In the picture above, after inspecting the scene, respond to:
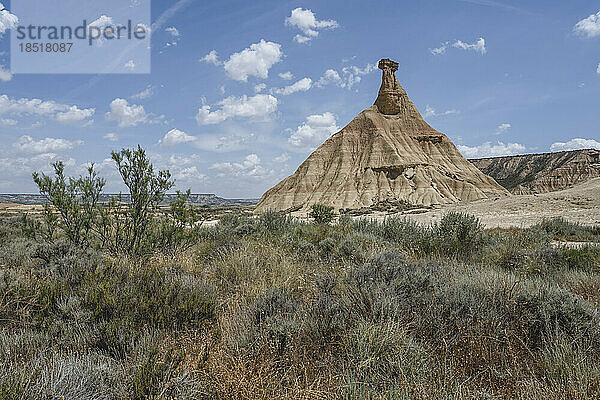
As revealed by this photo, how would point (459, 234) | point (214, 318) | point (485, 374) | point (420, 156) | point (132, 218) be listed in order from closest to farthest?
1. point (485, 374)
2. point (214, 318)
3. point (132, 218)
4. point (459, 234)
5. point (420, 156)

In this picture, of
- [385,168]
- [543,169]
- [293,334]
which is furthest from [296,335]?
[543,169]

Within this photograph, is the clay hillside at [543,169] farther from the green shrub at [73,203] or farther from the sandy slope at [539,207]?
the green shrub at [73,203]

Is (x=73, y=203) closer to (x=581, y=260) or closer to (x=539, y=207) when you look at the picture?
(x=581, y=260)

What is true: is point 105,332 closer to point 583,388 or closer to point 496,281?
point 583,388

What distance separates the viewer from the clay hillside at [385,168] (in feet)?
133

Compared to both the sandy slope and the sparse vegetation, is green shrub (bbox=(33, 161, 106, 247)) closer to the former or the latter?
the sparse vegetation

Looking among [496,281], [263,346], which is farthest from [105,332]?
[496,281]

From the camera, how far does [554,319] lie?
317 cm

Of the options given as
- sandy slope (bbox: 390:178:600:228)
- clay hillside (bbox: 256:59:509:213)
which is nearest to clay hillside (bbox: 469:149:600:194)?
clay hillside (bbox: 256:59:509:213)

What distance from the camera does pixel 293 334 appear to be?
2.90 meters

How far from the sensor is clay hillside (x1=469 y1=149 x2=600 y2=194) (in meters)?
65.2

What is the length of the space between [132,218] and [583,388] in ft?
22.3

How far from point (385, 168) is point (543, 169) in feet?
195

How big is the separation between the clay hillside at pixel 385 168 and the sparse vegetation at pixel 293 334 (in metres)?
34.2
